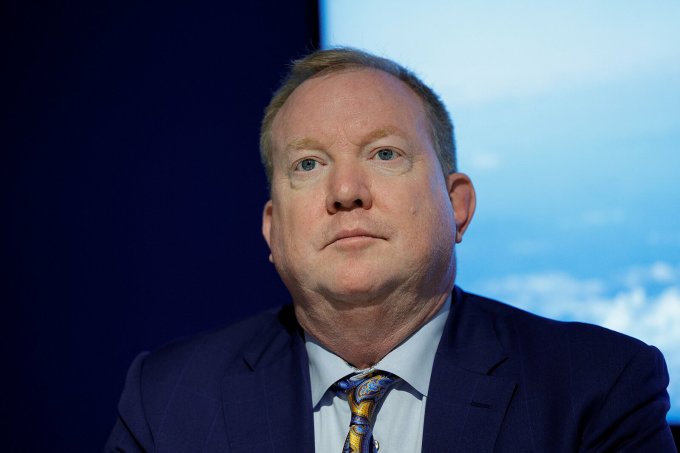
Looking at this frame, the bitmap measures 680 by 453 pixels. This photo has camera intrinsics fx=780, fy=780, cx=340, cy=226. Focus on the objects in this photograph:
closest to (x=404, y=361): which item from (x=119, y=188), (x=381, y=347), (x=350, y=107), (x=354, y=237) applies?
(x=381, y=347)

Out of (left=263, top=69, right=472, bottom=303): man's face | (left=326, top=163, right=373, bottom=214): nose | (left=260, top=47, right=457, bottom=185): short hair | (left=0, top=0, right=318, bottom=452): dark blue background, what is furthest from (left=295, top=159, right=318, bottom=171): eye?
(left=0, top=0, right=318, bottom=452): dark blue background

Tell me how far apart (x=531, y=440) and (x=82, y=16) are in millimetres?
2081

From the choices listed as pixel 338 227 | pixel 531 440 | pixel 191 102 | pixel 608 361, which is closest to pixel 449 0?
pixel 191 102

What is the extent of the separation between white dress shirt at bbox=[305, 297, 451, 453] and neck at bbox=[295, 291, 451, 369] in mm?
27

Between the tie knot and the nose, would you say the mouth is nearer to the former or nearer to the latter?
the nose

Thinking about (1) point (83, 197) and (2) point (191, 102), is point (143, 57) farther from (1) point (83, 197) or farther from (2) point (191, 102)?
(1) point (83, 197)

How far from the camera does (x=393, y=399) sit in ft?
6.06

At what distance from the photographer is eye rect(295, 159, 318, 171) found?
187cm

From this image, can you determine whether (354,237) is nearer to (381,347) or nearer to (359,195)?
(359,195)

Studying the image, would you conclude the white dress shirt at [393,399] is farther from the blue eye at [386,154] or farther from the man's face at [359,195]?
the blue eye at [386,154]

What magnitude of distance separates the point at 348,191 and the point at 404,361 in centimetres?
44

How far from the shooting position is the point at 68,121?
8.94ft

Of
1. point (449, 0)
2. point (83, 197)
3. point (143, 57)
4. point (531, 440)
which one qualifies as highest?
point (449, 0)

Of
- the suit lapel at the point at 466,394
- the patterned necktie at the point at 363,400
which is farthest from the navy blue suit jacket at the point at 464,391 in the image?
the patterned necktie at the point at 363,400
